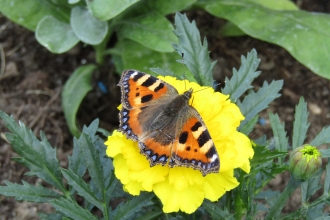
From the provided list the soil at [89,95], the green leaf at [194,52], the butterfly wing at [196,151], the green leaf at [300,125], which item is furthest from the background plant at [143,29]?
the butterfly wing at [196,151]

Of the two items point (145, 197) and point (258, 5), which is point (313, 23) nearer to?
point (258, 5)

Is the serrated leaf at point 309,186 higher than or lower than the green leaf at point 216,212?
lower

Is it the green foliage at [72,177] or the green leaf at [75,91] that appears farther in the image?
the green leaf at [75,91]

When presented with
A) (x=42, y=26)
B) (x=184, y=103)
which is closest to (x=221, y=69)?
(x=42, y=26)

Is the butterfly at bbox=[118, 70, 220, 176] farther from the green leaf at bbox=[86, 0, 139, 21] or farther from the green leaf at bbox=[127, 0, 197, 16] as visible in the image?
the green leaf at bbox=[127, 0, 197, 16]

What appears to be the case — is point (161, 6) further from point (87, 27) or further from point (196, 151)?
point (196, 151)

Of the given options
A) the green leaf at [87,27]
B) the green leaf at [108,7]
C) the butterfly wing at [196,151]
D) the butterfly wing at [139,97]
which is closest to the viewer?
the butterfly wing at [196,151]

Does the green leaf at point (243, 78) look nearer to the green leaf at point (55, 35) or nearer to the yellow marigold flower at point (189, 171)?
the yellow marigold flower at point (189, 171)
